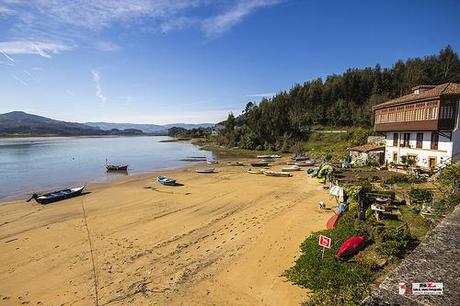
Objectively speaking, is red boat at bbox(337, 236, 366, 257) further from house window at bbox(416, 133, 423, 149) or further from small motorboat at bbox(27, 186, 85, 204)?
small motorboat at bbox(27, 186, 85, 204)

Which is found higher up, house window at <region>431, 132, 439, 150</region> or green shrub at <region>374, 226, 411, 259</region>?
house window at <region>431, 132, 439, 150</region>

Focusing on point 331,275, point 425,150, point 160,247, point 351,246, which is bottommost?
point 160,247

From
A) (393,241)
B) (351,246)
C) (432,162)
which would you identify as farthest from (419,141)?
(351,246)

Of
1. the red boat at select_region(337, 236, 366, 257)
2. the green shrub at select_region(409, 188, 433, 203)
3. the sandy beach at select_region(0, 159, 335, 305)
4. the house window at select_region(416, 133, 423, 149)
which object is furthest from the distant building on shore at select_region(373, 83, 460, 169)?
the red boat at select_region(337, 236, 366, 257)

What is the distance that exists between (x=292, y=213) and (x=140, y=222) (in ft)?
38.2

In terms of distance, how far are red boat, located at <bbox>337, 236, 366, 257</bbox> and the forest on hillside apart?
6580 centimetres

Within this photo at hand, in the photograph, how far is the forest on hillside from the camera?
81.1 metres

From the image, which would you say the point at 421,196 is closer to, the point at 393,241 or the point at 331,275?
the point at 393,241

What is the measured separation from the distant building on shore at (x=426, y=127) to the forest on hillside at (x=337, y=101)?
4539 cm

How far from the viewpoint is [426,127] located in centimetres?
2689

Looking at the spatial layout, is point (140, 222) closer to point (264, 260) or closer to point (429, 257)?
point (264, 260)

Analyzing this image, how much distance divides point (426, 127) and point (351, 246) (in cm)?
1876

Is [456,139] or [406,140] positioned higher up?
[456,139]

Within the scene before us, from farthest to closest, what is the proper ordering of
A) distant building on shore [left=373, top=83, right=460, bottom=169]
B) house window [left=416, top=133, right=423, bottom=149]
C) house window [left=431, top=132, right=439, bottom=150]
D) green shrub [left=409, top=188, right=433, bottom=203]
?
house window [left=416, top=133, right=423, bottom=149] → house window [left=431, top=132, right=439, bottom=150] → distant building on shore [left=373, top=83, right=460, bottom=169] → green shrub [left=409, top=188, right=433, bottom=203]
